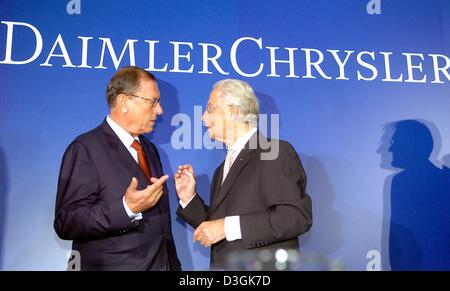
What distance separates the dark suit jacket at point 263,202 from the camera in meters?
2.03

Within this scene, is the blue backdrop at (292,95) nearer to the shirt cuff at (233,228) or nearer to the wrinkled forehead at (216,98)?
the wrinkled forehead at (216,98)

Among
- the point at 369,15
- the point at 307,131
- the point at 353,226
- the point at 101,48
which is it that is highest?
the point at 369,15

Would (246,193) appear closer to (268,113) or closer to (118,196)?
(118,196)

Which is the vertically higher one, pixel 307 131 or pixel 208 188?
pixel 307 131

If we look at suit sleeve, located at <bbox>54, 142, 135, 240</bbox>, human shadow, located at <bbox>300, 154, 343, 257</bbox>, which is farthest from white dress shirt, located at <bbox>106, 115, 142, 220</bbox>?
human shadow, located at <bbox>300, 154, 343, 257</bbox>

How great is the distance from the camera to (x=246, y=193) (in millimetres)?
2119

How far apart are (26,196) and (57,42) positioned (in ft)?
2.52

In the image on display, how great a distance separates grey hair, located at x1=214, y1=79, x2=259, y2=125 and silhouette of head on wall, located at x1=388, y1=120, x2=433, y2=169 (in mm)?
933

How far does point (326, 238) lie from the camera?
268 cm

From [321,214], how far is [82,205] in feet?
4.09

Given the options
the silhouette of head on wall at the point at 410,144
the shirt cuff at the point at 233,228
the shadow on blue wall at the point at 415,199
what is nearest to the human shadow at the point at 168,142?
the shirt cuff at the point at 233,228

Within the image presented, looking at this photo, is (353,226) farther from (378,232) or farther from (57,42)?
(57,42)

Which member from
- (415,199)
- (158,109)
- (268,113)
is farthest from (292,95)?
(415,199)

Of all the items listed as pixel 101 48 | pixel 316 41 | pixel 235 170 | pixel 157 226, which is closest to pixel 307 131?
pixel 316 41
